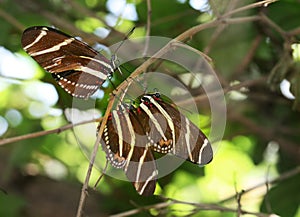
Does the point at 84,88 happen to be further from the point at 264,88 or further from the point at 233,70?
the point at 264,88

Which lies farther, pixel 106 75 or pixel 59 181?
pixel 59 181

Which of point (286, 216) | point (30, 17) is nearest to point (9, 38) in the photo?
point (30, 17)

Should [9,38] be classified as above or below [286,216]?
above

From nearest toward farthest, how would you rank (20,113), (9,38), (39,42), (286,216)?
(39,42)
(286,216)
(9,38)
(20,113)

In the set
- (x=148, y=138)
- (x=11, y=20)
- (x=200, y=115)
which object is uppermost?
(x=148, y=138)

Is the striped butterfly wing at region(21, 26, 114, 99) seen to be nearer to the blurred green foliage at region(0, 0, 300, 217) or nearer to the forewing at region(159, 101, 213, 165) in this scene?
the forewing at region(159, 101, 213, 165)

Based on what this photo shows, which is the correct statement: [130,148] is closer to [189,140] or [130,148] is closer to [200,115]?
[189,140]

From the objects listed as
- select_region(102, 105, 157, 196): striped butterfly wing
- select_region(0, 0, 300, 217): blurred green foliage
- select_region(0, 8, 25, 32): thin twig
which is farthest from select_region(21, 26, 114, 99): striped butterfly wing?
select_region(0, 8, 25, 32): thin twig

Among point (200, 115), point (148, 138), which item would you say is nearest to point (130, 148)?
point (148, 138)
